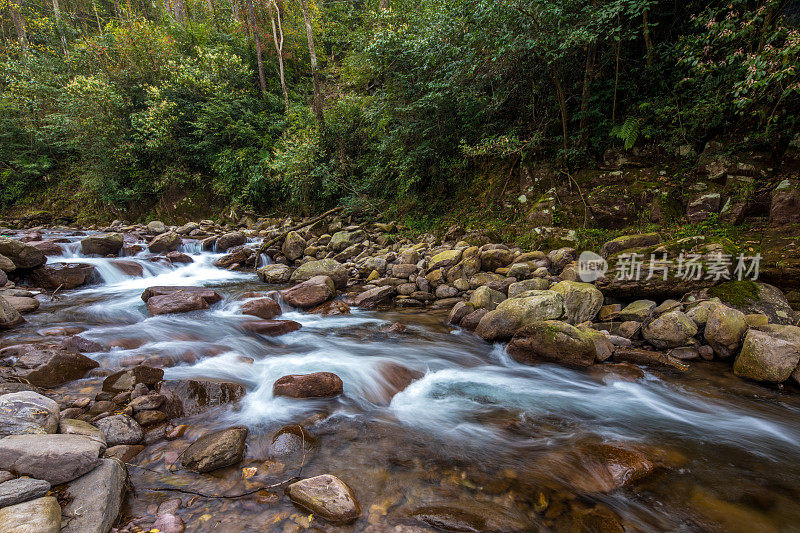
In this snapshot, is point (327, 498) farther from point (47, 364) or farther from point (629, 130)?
point (629, 130)

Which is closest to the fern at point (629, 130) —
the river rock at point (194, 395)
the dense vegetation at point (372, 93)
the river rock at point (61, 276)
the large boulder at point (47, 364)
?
the dense vegetation at point (372, 93)

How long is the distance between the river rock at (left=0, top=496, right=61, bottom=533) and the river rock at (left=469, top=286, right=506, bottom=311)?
535 cm

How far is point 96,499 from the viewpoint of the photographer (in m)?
1.92

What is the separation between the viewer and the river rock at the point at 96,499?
178cm

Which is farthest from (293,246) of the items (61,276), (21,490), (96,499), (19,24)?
(19,24)

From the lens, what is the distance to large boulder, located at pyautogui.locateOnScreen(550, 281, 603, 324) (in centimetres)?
509

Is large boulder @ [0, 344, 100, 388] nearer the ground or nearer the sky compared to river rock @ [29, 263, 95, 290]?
nearer the ground

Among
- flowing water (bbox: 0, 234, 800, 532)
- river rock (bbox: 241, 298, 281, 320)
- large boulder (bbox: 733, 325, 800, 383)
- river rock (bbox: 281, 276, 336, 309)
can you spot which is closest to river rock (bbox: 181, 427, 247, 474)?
flowing water (bbox: 0, 234, 800, 532)

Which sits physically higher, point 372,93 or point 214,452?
point 372,93

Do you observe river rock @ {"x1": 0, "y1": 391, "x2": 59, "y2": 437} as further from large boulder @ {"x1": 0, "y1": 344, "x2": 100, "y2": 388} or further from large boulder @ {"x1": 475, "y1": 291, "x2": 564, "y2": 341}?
large boulder @ {"x1": 475, "y1": 291, "x2": 564, "y2": 341}

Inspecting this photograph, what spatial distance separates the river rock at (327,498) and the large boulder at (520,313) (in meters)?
3.43

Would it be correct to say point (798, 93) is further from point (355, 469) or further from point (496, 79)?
point (355, 469)

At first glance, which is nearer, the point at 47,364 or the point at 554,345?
the point at 47,364

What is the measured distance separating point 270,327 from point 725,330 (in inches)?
254
